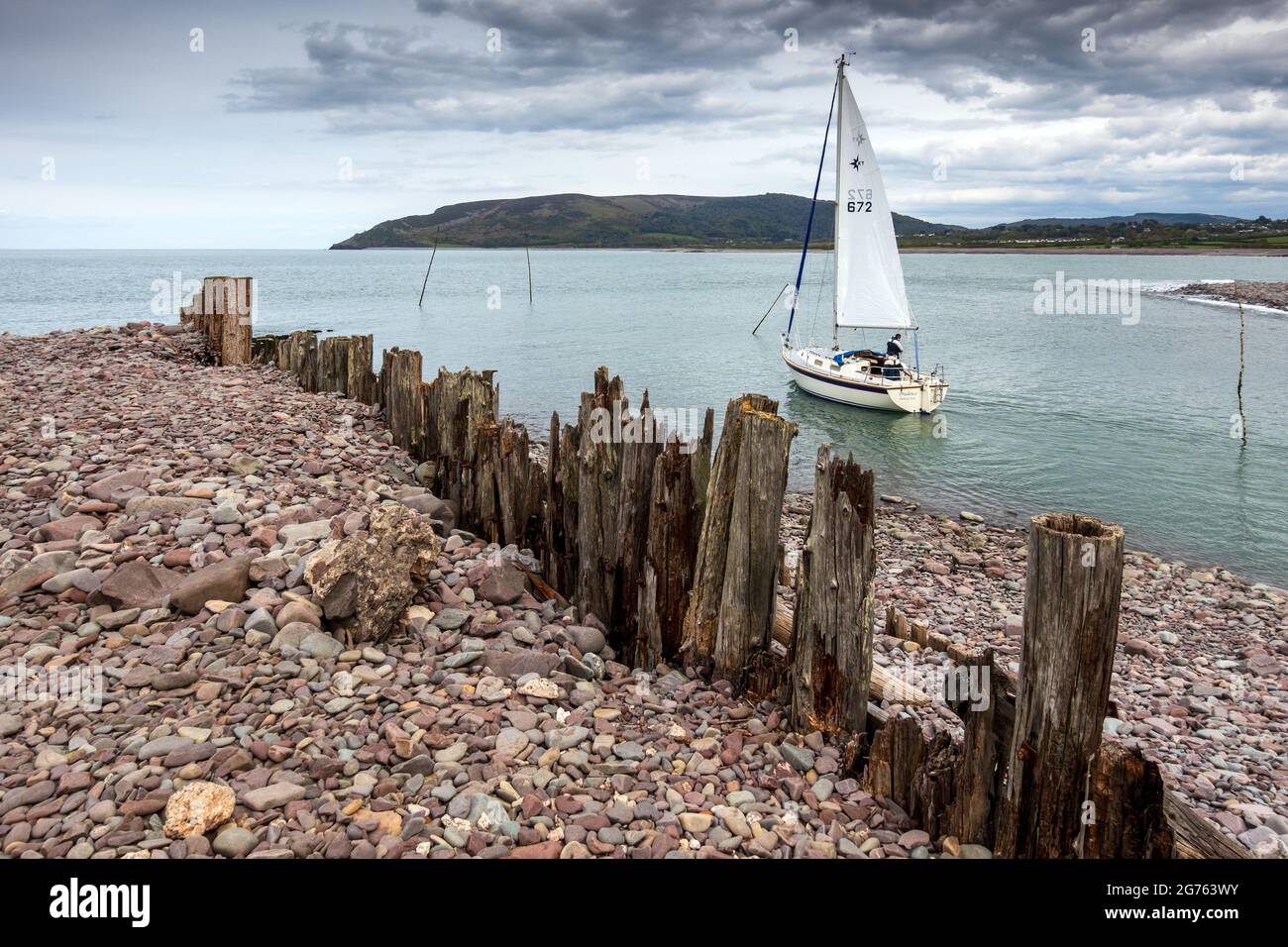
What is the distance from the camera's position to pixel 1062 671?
181 inches

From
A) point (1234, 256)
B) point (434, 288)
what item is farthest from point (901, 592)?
point (1234, 256)

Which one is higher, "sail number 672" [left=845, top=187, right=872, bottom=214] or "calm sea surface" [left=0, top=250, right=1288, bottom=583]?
"sail number 672" [left=845, top=187, right=872, bottom=214]

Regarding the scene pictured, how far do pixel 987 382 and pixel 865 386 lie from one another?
12213 mm

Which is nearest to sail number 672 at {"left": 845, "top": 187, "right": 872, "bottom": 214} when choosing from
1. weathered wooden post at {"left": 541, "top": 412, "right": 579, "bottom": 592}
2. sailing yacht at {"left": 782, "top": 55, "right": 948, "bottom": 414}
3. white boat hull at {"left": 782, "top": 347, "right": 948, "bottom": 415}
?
sailing yacht at {"left": 782, "top": 55, "right": 948, "bottom": 414}

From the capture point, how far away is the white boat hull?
97.7ft

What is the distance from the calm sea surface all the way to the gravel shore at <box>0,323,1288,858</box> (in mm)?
10842

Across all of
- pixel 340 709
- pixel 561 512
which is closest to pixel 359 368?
pixel 561 512

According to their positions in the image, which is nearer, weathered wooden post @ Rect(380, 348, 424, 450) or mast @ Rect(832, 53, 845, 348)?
weathered wooden post @ Rect(380, 348, 424, 450)

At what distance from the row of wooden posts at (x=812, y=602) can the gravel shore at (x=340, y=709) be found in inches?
13.5

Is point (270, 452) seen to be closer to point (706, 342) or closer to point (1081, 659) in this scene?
point (1081, 659)

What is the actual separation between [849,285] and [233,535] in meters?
30.2

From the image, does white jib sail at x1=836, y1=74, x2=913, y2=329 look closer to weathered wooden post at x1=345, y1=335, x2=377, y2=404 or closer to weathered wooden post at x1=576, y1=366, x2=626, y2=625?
weathered wooden post at x1=345, y1=335, x2=377, y2=404

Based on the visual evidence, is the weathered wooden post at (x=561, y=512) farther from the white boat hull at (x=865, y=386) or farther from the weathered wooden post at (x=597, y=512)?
the white boat hull at (x=865, y=386)

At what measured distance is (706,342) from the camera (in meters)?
52.4
